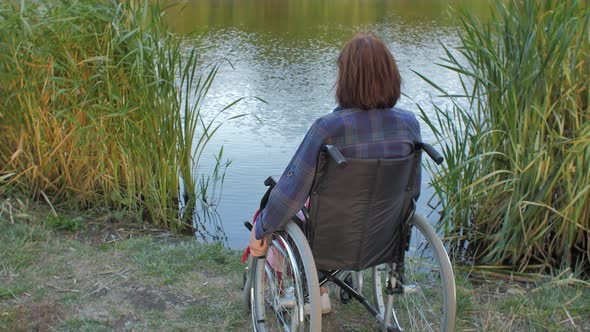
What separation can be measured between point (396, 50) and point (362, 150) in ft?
23.9

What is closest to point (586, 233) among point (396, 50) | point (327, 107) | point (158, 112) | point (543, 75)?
point (543, 75)

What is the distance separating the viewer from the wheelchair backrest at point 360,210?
2084mm

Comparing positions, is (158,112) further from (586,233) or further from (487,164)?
(586,233)

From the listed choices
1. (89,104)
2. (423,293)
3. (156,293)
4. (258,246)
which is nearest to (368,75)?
(258,246)

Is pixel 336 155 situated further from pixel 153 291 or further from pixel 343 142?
pixel 153 291

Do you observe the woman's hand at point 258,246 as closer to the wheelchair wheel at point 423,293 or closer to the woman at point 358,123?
the woman at point 358,123

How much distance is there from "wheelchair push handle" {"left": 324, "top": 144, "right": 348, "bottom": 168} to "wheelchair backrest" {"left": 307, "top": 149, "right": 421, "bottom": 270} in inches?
1.8

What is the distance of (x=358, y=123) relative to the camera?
6.90ft

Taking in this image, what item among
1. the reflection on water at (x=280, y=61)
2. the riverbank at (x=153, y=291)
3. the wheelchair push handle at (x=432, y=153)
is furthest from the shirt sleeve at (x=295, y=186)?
the riverbank at (x=153, y=291)

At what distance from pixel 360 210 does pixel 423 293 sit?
73 cm

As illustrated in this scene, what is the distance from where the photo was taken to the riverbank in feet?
8.82

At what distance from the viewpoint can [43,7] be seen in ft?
13.4

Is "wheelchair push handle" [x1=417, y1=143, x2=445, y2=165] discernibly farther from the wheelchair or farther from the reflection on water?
the reflection on water

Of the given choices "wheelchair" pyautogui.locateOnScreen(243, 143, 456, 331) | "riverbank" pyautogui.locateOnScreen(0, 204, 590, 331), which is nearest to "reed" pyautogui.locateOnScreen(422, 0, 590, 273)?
"riverbank" pyautogui.locateOnScreen(0, 204, 590, 331)
